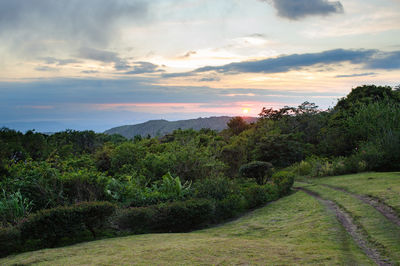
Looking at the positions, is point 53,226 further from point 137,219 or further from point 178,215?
point 178,215

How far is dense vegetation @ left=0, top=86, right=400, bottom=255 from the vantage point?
772 cm

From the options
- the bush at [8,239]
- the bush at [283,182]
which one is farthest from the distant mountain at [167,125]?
the bush at [8,239]

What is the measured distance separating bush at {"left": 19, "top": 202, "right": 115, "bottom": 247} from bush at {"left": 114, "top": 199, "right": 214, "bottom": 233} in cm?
66

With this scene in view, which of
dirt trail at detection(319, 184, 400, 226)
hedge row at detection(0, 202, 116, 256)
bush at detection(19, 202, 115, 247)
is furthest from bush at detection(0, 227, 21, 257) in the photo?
dirt trail at detection(319, 184, 400, 226)

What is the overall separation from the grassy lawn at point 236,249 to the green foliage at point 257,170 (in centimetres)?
671

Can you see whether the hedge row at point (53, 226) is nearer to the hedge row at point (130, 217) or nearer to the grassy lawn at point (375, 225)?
the hedge row at point (130, 217)

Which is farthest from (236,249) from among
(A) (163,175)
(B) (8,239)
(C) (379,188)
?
(C) (379,188)

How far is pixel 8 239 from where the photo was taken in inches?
257

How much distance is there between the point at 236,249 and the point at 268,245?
2.66 feet

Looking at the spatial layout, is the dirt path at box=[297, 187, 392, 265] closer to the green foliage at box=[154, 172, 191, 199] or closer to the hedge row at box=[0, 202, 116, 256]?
the green foliage at box=[154, 172, 191, 199]

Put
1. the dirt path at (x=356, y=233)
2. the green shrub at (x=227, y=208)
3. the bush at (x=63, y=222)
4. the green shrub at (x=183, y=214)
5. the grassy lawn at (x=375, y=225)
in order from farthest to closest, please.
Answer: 1. the green shrub at (x=227, y=208)
2. the green shrub at (x=183, y=214)
3. the bush at (x=63, y=222)
4. the grassy lawn at (x=375, y=225)
5. the dirt path at (x=356, y=233)

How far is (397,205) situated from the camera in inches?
318

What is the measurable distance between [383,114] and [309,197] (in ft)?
44.7

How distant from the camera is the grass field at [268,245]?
505 cm
